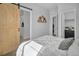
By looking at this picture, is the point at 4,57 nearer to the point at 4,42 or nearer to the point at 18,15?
the point at 4,42

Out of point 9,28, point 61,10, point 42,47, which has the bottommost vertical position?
point 42,47

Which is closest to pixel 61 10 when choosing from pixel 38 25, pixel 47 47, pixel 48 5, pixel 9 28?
pixel 48 5

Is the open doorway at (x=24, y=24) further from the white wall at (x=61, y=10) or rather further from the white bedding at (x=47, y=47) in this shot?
the white wall at (x=61, y=10)

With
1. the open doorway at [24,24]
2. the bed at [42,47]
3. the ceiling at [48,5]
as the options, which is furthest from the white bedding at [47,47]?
the ceiling at [48,5]

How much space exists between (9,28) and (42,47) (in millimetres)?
559

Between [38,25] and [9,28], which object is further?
[38,25]

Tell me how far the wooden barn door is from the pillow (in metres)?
0.64

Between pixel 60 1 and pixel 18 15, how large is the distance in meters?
0.65

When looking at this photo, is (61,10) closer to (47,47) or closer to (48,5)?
(48,5)

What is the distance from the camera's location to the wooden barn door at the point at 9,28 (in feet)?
4.91

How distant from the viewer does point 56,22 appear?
5.48 feet

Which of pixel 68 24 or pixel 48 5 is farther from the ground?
pixel 48 5

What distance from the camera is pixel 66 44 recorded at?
155 cm

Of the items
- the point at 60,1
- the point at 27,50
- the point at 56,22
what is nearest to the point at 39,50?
the point at 27,50
